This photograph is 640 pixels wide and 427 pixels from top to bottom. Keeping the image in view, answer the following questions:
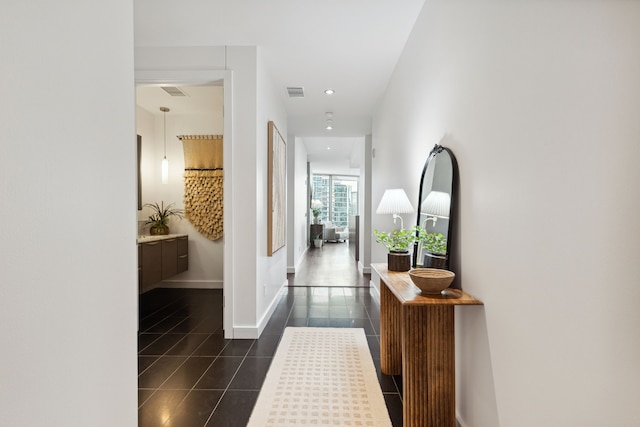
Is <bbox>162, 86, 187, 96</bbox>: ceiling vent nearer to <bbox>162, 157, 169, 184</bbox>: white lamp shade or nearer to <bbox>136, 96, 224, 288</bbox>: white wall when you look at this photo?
<bbox>136, 96, 224, 288</bbox>: white wall

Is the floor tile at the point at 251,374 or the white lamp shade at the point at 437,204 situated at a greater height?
the white lamp shade at the point at 437,204

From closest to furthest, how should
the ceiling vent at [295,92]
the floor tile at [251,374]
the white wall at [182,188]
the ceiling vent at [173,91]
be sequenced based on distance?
1. the floor tile at [251,374]
2. the ceiling vent at [173,91]
3. the ceiling vent at [295,92]
4. the white wall at [182,188]

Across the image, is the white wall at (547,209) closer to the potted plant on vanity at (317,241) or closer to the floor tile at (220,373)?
the floor tile at (220,373)

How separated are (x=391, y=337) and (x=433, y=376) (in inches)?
27.7

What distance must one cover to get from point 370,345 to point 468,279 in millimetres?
1434

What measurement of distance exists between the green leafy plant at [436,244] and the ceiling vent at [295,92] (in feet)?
9.30

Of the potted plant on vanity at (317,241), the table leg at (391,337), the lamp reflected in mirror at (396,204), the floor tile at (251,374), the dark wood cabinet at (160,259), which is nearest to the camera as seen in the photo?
the floor tile at (251,374)

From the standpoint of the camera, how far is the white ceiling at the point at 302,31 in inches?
95.1

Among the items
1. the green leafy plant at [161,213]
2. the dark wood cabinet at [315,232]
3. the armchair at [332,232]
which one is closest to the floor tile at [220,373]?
the green leafy plant at [161,213]

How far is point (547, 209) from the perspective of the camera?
1046mm

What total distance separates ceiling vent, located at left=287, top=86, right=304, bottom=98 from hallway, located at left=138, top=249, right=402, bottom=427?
2.67 m

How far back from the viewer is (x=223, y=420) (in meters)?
1.81

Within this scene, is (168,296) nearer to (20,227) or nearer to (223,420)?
(223,420)

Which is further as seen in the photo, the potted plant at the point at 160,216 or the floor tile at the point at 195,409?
the potted plant at the point at 160,216
